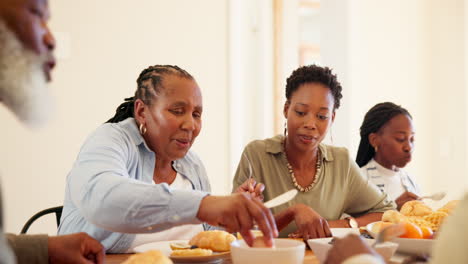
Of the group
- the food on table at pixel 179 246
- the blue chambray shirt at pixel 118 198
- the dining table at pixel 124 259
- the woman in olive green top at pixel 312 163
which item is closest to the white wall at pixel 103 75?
the woman in olive green top at pixel 312 163

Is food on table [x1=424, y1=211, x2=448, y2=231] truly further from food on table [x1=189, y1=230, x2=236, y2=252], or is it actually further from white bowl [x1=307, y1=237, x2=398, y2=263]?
food on table [x1=189, y1=230, x2=236, y2=252]

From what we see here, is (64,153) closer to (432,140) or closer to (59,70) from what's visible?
(59,70)

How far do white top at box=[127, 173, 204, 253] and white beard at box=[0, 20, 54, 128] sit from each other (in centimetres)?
67

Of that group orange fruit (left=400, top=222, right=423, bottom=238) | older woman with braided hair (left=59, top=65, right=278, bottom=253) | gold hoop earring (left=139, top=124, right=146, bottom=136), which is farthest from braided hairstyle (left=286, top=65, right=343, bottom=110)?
orange fruit (left=400, top=222, right=423, bottom=238)

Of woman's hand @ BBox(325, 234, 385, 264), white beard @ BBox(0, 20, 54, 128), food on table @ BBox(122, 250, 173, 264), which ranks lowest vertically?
food on table @ BBox(122, 250, 173, 264)

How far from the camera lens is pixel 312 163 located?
227 centimetres

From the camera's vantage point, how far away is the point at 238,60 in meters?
3.57

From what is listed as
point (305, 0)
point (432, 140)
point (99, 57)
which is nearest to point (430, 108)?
point (432, 140)

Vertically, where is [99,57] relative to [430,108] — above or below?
above

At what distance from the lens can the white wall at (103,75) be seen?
9.57ft

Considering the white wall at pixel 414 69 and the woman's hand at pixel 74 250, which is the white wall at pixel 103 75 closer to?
the white wall at pixel 414 69

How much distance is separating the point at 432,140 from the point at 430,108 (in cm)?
28

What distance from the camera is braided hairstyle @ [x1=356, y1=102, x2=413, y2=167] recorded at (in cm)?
294

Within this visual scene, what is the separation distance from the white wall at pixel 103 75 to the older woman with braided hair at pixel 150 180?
129cm
